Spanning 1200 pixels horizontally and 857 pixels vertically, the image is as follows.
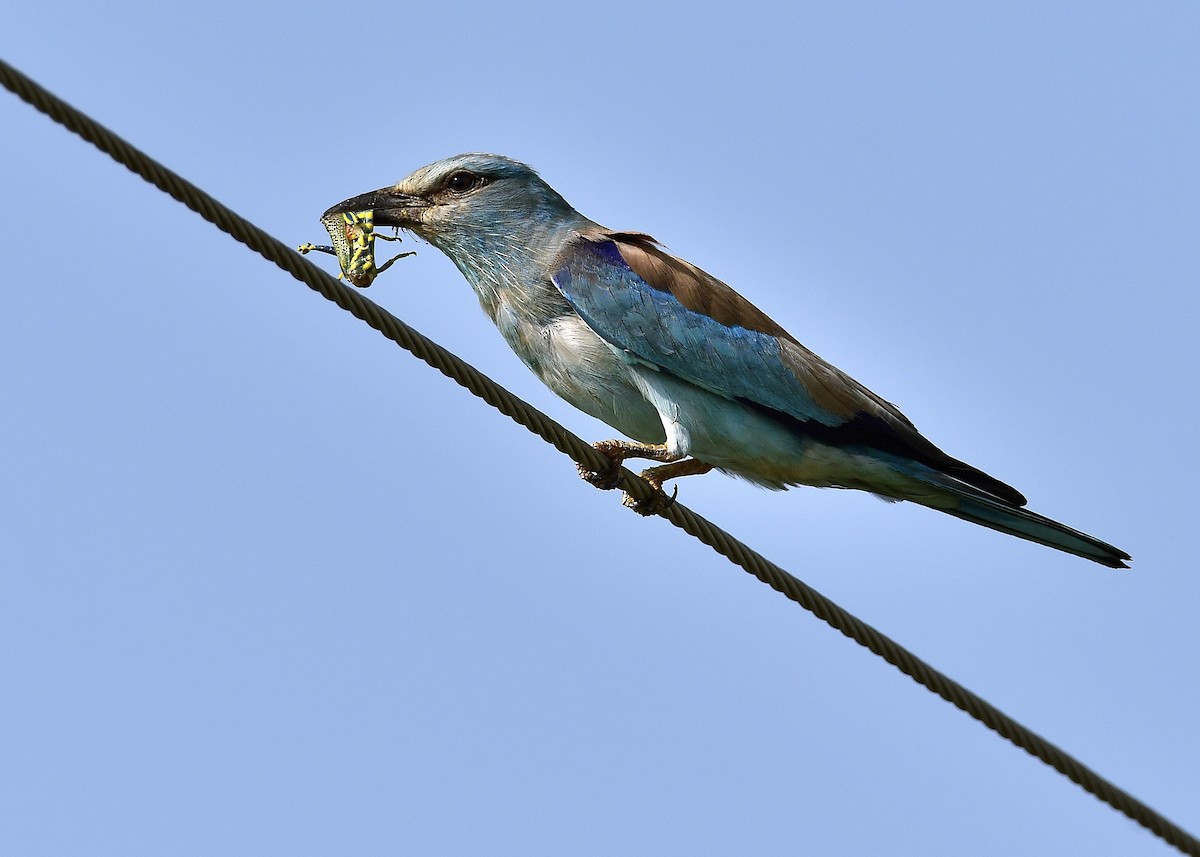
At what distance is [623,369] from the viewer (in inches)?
251

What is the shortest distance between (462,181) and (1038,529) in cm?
275

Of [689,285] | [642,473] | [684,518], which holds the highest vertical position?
[689,285]

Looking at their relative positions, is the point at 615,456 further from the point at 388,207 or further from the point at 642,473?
the point at 388,207

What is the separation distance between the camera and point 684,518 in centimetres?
543

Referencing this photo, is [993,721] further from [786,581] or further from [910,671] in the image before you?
[786,581]

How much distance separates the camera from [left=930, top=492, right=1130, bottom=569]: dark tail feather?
6.18m

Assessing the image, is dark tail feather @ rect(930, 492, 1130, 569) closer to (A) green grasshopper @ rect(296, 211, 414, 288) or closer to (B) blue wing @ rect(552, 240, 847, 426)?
(B) blue wing @ rect(552, 240, 847, 426)

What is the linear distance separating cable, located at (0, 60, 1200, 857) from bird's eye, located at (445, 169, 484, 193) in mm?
1826

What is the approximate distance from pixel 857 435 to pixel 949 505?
469mm

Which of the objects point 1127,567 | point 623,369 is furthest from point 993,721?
point 623,369

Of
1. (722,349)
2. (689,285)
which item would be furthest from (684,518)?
(689,285)

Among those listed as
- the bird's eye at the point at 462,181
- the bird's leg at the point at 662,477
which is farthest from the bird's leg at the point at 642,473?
the bird's eye at the point at 462,181

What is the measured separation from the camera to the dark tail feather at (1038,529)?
6.18 metres

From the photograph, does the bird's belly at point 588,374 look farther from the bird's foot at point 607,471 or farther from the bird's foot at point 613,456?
the bird's foot at point 607,471
